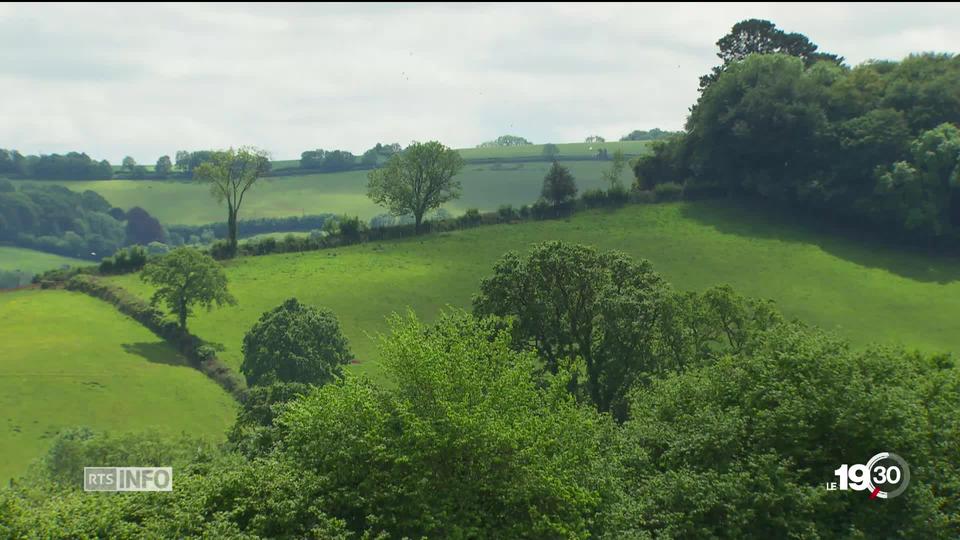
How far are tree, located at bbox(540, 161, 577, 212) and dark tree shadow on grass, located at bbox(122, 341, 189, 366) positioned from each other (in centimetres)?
Result: 5986

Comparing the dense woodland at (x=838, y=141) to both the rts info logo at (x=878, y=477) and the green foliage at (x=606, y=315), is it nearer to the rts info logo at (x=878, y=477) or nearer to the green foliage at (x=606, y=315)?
the green foliage at (x=606, y=315)

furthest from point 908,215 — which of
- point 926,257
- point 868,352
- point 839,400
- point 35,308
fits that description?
point 35,308

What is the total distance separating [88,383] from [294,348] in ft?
59.9

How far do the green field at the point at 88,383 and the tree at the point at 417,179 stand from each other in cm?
4356

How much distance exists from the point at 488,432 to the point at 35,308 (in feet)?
251

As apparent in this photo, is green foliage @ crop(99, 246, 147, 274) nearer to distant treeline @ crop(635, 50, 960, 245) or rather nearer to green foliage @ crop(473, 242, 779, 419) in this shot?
green foliage @ crop(473, 242, 779, 419)

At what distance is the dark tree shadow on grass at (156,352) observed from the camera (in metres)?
80.4

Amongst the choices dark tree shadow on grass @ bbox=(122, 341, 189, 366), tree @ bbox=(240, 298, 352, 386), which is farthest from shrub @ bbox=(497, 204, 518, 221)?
tree @ bbox=(240, 298, 352, 386)

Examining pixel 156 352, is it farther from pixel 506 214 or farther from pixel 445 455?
pixel 445 455

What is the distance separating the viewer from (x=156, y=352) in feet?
270

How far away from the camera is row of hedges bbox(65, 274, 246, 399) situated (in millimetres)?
76394

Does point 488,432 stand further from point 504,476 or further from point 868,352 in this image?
point 868,352

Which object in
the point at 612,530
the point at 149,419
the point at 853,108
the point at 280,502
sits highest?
the point at 853,108

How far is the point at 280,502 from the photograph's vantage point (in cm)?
2934
